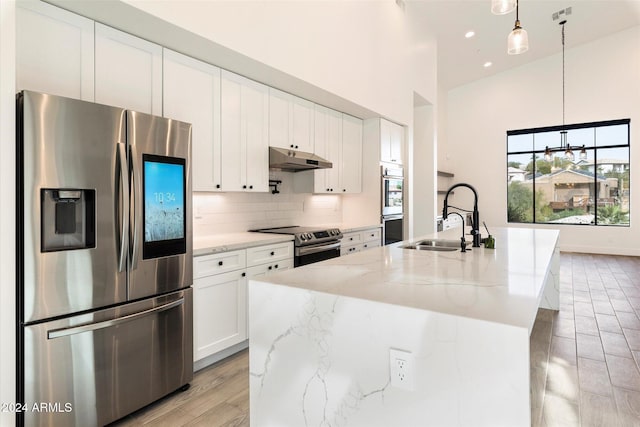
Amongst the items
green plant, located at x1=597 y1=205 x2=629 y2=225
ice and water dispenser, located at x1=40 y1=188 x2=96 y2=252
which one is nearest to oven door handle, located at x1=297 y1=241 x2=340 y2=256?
ice and water dispenser, located at x1=40 y1=188 x2=96 y2=252

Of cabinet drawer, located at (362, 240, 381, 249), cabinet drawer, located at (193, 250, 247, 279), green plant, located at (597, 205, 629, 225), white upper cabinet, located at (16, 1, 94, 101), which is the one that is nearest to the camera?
white upper cabinet, located at (16, 1, 94, 101)

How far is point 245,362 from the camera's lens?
112 inches

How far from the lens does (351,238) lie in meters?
4.33

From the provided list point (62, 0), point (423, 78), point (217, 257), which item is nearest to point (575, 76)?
point (423, 78)

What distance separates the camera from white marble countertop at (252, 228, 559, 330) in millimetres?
1158

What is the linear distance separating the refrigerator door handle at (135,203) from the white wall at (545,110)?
8236 millimetres

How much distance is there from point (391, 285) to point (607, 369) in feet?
7.52

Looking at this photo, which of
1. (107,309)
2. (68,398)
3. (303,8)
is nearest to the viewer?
(68,398)

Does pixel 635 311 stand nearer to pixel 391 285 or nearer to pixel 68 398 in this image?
pixel 391 285

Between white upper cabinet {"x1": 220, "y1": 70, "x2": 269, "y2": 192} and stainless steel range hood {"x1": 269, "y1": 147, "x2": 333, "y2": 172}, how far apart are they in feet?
0.23

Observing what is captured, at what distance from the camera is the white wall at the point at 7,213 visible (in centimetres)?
160

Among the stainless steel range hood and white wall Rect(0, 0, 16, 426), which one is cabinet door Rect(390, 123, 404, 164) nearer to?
the stainless steel range hood

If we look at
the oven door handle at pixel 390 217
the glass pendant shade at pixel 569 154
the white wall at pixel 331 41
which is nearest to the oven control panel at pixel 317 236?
the oven door handle at pixel 390 217

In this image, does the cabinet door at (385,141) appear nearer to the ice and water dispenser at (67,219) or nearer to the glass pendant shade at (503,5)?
the glass pendant shade at (503,5)
